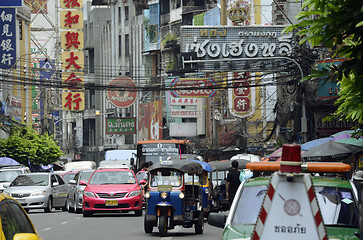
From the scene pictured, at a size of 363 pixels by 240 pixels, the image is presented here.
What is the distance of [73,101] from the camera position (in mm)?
71188

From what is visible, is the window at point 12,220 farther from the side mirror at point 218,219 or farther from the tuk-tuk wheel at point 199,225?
the tuk-tuk wheel at point 199,225

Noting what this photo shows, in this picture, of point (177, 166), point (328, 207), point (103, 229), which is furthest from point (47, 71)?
point (328, 207)

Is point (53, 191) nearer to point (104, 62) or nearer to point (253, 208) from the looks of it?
point (253, 208)

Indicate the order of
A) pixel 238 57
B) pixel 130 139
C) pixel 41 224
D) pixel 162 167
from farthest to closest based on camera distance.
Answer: pixel 130 139 < pixel 238 57 < pixel 41 224 < pixel 162 167

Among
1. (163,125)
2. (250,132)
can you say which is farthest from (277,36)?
(163,125)

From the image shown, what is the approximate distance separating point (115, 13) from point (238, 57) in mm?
61040

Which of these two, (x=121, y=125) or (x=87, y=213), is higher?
(x=87, y=213)

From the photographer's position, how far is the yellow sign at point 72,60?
6925 cm

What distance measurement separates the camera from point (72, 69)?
69.5 metres

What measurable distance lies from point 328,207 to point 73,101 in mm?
61896

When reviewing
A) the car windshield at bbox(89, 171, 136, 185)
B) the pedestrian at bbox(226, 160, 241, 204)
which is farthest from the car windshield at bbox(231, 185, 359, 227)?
the car windshield at bbox(89, 171, 136, 185)

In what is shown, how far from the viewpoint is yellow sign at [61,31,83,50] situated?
69500 millimetres

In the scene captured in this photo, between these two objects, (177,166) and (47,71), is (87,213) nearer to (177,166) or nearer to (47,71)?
(177,166)

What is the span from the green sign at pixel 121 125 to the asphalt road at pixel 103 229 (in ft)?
181
